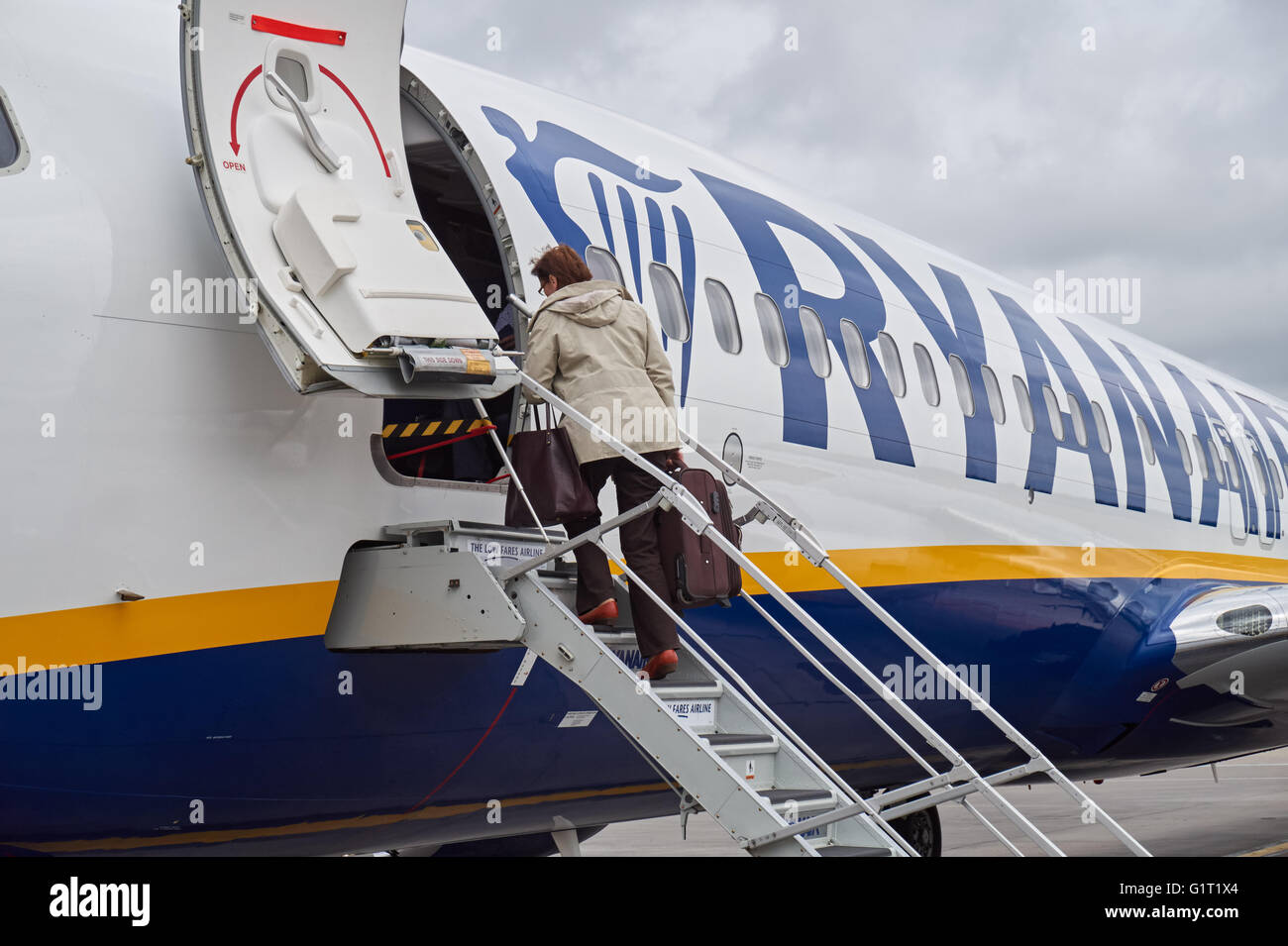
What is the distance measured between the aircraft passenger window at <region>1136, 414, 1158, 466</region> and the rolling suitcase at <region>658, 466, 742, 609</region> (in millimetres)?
7676

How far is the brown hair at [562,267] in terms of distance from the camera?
A: 5379 millimetres

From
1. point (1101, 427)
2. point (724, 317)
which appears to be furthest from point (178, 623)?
point (1101, 427)

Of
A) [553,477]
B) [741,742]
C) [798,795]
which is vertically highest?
[553,477]

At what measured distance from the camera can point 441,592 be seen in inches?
188

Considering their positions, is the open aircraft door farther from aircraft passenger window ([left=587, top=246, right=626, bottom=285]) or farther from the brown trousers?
aircraft passenger window ([left=587, top=246, right=626, bottom=285])

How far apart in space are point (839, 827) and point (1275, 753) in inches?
1155

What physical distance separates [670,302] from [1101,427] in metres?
5.48

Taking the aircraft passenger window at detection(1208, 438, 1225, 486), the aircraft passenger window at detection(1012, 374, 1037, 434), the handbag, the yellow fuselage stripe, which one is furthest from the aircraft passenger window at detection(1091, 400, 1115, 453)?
the handbag

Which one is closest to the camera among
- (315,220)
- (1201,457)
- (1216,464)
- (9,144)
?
(9,144)

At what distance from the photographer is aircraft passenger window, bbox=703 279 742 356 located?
Answer: 700 centimetres

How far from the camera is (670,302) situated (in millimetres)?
6742

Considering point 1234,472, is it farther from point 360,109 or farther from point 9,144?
point 9,144

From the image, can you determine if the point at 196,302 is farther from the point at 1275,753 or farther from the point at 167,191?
the point at 1275,753
